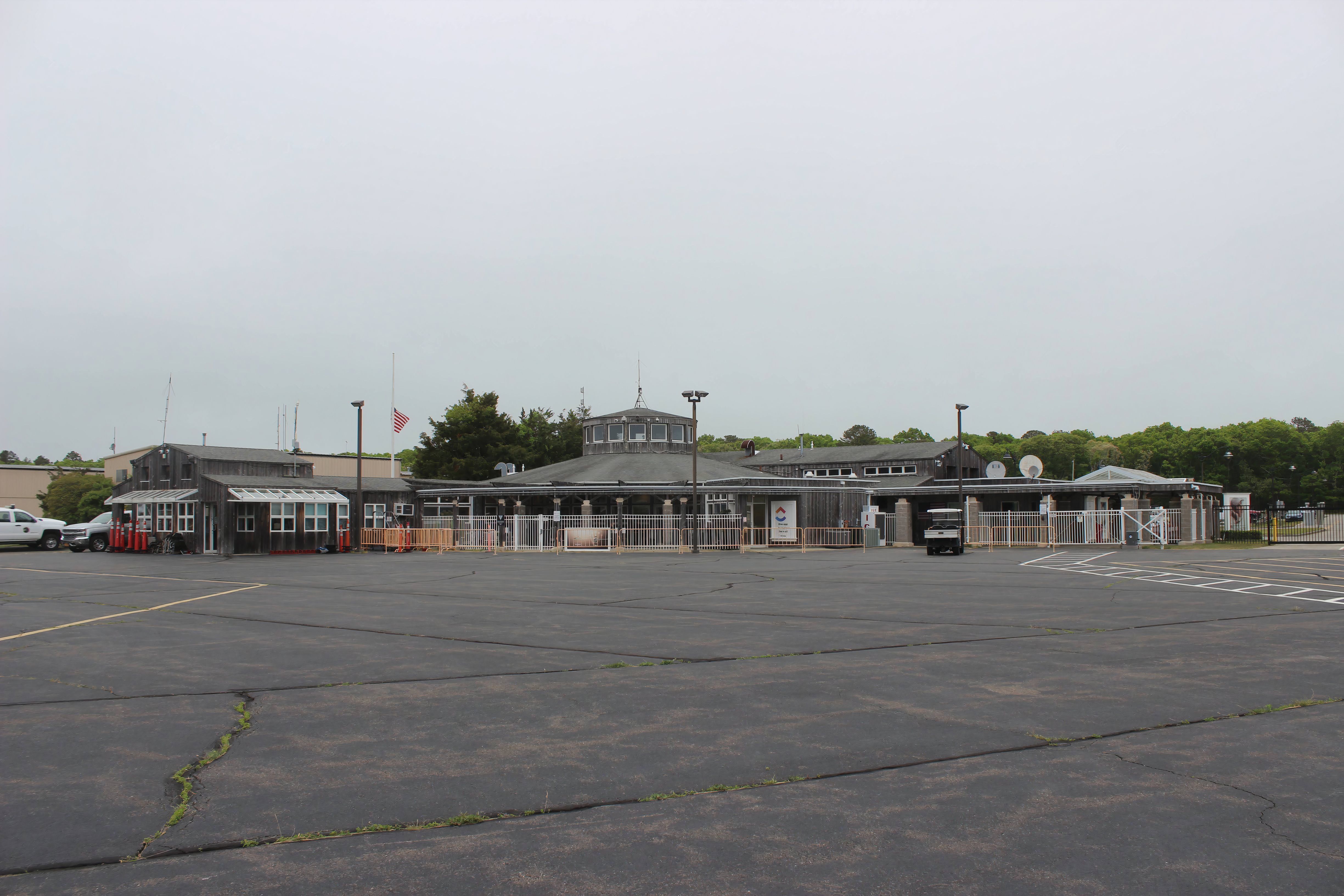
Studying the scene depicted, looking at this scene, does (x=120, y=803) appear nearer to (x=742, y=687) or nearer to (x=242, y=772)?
(x=242, y=772)

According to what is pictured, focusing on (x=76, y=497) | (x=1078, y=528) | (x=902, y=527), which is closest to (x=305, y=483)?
(x=902, y=527)

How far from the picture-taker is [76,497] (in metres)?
71.0

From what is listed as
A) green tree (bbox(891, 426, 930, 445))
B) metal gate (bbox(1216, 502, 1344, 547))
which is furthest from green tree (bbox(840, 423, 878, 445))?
metal gate (bbox(1216, 502, 1344, 547))

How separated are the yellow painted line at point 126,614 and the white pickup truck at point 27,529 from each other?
28456 mm

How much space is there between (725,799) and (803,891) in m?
1.30

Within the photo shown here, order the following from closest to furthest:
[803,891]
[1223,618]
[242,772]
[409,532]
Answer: [803,891], [242,772], [1223,618], [409,532]

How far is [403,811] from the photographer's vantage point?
523 cm

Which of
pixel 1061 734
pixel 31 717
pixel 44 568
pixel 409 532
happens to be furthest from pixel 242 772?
pixel 409 532

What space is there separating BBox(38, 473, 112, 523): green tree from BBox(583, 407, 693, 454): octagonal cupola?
137ft

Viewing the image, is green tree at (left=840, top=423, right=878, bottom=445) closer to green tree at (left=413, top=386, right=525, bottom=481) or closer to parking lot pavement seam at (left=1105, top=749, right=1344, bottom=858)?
green tree at (left=413, top=386, right=525, bottom=481)

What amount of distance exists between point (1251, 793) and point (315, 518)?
42660mm

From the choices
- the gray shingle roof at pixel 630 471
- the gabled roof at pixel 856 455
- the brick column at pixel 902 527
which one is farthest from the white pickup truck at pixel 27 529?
the brick column at pixel 902 527

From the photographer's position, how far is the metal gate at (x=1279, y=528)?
42344mm

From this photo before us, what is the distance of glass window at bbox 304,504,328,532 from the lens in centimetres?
4169
